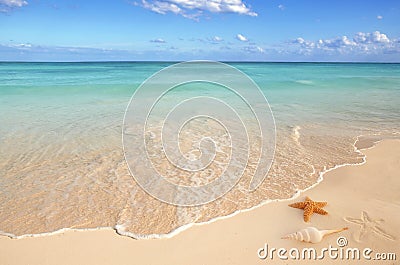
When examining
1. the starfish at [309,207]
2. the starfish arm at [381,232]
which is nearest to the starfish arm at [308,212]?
the starfish at [309,207]

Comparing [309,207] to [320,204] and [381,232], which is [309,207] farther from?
[381,232]

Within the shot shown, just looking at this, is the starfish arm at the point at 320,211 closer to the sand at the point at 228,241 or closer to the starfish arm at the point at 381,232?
the sand at the point at 228,241

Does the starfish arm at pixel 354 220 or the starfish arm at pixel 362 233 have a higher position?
the starfish arm at pixel 354 220

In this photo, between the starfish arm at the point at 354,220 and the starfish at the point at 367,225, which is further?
the starfish arm at the point at 354,220

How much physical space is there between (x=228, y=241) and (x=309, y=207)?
141 cm

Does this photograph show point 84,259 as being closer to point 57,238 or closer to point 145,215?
point 57,238

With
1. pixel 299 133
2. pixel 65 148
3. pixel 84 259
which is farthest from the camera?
pixel 299 133

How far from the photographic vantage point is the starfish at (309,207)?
13.8ft

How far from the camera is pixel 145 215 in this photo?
4.40 m

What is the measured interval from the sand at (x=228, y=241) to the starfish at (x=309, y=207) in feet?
0.24

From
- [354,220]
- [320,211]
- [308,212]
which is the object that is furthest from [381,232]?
[308,212]

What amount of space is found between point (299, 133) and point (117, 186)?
582 cm

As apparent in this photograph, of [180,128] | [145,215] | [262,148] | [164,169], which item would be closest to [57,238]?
[145,215]

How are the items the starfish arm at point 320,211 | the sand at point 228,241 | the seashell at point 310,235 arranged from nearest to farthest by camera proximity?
the sand at point 228,241
the seashell at point 310,235
the starfish arm at point 320,211
